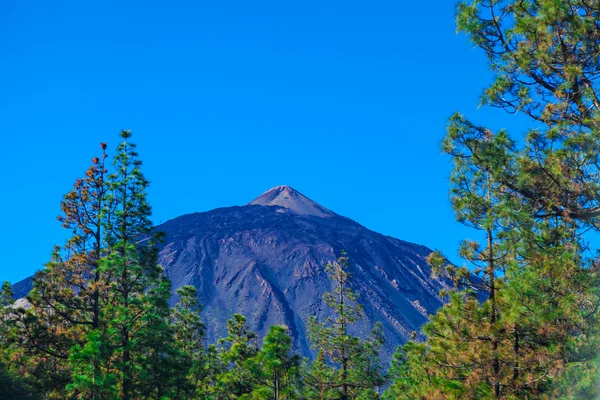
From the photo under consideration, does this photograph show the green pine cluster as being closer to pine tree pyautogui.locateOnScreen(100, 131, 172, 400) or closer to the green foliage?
pine tree pyautogui.locateOnScreen(100, 131, 172, 400)

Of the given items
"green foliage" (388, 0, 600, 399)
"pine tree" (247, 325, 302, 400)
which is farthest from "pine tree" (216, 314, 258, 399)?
"green foliage" (388, 0, 600, 399)

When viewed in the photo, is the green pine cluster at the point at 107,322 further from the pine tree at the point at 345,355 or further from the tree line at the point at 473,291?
the pine tree at the point at 345,355

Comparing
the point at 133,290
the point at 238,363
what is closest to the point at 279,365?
the point at 133,290

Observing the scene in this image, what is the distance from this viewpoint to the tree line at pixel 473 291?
11500 mm

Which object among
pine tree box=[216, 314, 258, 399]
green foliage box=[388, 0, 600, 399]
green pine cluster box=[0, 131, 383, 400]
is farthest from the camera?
pine tree box=[216, 314, 258, 399]

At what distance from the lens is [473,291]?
19047 mm

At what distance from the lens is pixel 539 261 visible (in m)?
12.1

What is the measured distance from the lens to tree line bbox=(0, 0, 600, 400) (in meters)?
11.5

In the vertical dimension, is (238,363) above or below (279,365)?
above

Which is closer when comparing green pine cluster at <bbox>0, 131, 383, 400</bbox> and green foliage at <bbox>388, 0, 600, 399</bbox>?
green foliage at <bbox>388, 0, 600, 399</bbox>

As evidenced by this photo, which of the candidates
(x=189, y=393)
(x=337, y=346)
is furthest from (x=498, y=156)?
(x=337, y=346)

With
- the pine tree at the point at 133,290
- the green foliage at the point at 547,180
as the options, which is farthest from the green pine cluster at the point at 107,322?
the green foliage at the point at 547,180

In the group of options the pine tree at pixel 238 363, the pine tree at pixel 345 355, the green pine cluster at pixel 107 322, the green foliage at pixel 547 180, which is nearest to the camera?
the green foliage at pixel 547 180

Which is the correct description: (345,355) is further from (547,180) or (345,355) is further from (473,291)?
(547,180)
